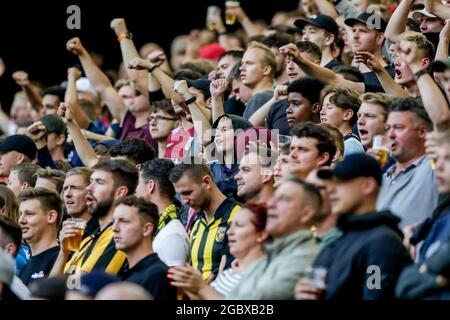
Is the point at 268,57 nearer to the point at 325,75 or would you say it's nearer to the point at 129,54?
the point at 325,75

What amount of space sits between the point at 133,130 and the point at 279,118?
98.3 inches

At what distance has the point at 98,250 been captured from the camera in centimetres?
991

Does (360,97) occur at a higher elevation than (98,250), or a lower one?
higher

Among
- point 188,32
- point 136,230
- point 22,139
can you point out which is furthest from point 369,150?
point 188,32

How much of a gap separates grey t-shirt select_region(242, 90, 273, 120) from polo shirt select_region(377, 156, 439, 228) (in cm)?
360

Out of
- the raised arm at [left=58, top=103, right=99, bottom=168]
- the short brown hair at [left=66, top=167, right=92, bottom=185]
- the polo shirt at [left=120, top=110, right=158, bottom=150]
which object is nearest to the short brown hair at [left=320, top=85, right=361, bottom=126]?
the short brown hair at [left=66, top=167, right=92, bottom=185]

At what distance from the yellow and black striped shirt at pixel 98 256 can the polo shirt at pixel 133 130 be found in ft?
11.0

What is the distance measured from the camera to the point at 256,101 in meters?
12.6

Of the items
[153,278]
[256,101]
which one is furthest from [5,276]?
[256,101]

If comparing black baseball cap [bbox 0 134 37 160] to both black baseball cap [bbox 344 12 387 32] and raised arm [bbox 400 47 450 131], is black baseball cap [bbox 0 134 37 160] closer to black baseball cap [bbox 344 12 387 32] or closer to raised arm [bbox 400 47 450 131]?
black baseball cap [bbox 344 12 387 32]

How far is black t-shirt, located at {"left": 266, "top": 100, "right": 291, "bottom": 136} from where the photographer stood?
11.7 meters

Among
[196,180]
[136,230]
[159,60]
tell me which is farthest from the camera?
[159,60]

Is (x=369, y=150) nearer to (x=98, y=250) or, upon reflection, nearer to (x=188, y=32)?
(x=98, y=250)

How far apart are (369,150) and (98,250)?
205 cm
